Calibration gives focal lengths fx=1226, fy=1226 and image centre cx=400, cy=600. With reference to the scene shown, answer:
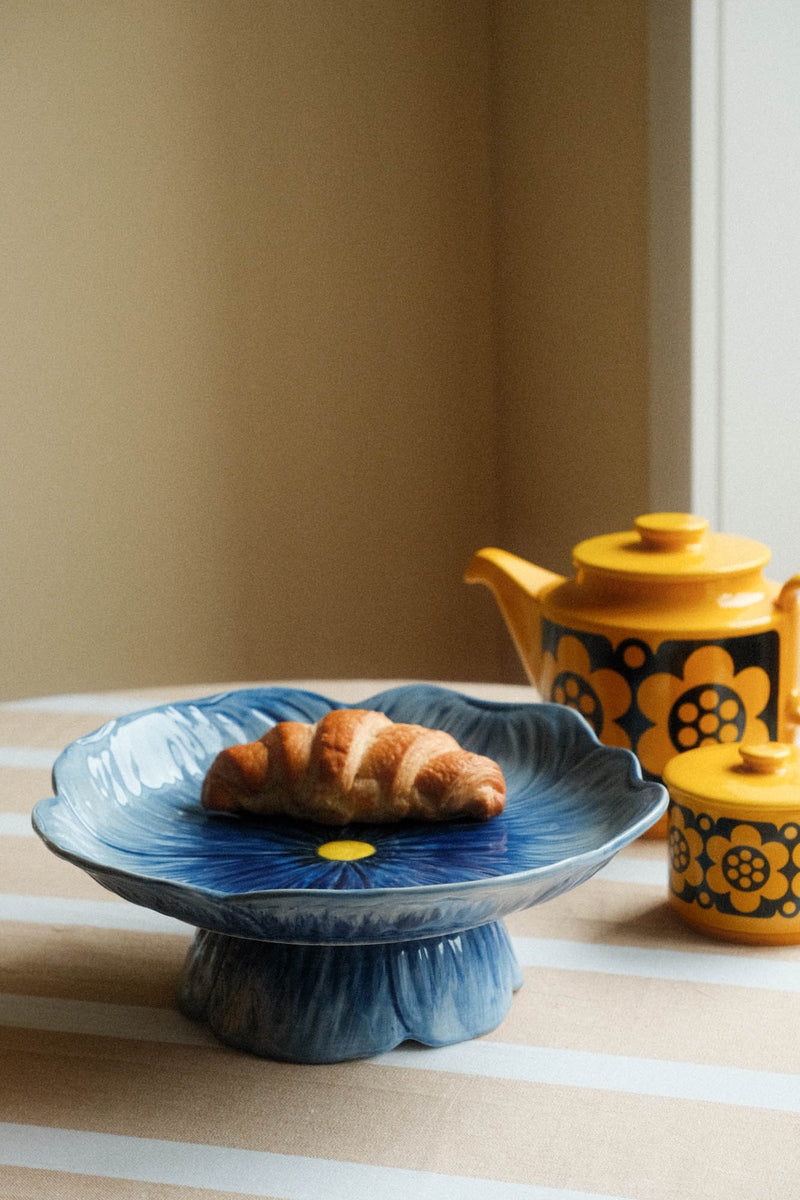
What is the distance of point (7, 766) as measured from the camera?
986mm

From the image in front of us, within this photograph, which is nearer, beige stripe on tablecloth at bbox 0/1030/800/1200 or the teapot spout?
beige stripe on tablecloth at bbox 0/1030/800/1200

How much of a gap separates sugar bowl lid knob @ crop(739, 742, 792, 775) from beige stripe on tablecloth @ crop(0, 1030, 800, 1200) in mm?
220

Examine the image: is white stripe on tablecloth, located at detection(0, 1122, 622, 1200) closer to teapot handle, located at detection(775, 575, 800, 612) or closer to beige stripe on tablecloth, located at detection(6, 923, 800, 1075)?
beige stripe on tablecloth, located at detection(6, 923, 800, 1075)

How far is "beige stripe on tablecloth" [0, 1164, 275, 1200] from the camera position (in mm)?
502

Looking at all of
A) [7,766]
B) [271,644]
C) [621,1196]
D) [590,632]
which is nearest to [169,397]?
[271,644]

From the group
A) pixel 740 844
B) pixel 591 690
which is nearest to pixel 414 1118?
pixel 740 844

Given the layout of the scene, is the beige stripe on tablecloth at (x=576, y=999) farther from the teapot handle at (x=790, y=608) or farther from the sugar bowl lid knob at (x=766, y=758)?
the teapot handle at (x=790, y=608)

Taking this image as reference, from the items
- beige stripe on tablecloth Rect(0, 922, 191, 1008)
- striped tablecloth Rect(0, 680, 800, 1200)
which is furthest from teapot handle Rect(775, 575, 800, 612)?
beige stripe on tablecloth Rect(0, 922, 191, 1008)

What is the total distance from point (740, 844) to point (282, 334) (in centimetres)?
165

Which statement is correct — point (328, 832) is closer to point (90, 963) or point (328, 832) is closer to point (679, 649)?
point (90, 963)

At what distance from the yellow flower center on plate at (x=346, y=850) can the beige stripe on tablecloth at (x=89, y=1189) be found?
185 millimetres

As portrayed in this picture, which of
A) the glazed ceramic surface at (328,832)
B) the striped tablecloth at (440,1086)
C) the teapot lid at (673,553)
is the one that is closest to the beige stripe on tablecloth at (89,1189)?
the striped tablecloth at (440,1086)

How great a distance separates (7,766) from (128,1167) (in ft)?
1.70

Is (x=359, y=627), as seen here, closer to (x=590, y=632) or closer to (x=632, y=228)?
(x=632, y=228)
